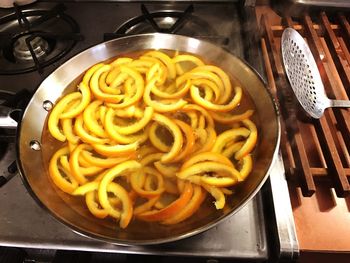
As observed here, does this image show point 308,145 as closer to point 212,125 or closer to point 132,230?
point 212,125

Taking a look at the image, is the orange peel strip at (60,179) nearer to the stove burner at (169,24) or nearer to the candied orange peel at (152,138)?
the candied orange peel at (152,138)

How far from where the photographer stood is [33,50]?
135cm

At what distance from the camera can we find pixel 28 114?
3.54 ft

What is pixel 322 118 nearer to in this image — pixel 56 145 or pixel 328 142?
pixel 328 142

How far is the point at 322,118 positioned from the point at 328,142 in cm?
11

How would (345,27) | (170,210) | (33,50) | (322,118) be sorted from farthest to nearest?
1. (345,27)
2. (33,50)
3. (322,118)
4. (170,210)

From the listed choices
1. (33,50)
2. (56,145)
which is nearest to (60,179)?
(56,145)

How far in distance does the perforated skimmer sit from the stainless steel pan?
0.21 m

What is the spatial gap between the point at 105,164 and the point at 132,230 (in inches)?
8.7

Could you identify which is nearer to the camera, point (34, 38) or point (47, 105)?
point (47, 105)

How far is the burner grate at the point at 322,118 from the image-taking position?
3.48 ft

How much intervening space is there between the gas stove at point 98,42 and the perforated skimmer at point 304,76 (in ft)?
0.40

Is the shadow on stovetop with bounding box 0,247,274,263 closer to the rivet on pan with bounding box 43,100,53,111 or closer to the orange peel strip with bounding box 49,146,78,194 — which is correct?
the orange peel strip with bounding box 49,146,78,194

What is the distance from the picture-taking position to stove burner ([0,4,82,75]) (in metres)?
1.34
